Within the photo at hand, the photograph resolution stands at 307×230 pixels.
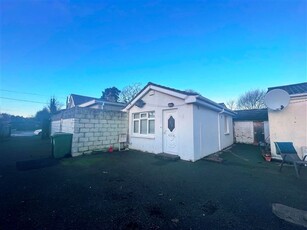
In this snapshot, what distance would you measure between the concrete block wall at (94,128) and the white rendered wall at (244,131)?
13.1 metres

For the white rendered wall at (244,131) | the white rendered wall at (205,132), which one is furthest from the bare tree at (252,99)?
the white rendered wall at (205,132)

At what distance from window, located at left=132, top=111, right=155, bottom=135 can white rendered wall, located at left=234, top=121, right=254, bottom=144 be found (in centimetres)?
1188

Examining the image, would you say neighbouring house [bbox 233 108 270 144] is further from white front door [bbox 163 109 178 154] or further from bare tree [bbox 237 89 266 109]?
bare tree [bbox 237 89 266 109]

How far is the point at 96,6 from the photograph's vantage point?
777 centimetres

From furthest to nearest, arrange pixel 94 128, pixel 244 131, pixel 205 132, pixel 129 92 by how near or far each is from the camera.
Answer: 1. pixel 129 92
2. pixel 244 131
3. pixel 94 128
4. pixel 205 132

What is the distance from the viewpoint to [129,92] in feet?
109

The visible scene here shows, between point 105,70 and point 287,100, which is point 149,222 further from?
point 105,70

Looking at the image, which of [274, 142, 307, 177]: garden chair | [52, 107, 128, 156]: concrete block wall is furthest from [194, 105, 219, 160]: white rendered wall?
[52, 107, 128, 156]: concrete block wall

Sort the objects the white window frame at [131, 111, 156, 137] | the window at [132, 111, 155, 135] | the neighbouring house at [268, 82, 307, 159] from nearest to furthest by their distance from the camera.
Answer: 1. the neighbouring house at [268, 82, 307, 159]
2. the window at [132, 111, 155, 135]
3. the white window frame at [131, 111, 156, 137]

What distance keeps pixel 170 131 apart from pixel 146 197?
5153 millimetres

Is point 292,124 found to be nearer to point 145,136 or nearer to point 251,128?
point 145,136

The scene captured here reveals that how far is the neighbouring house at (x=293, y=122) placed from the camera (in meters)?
6.92

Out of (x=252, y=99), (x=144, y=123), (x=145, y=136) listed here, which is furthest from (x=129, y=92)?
(x=252, y=99)

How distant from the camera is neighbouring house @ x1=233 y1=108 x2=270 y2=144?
14.8 m
